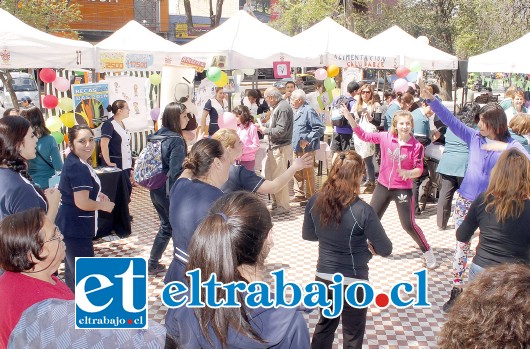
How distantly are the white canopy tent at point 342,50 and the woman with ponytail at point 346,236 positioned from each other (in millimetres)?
7098

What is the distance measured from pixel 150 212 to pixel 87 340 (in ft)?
20.4

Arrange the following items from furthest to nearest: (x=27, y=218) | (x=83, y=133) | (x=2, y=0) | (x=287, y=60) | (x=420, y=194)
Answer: (x=2, y=0) → (x=287, y=60) → (x=420, y=194) → (x=83, y=133) → (x=27, y=218)

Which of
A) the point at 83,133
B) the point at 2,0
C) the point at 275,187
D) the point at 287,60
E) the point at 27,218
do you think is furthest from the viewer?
the point at 2,0

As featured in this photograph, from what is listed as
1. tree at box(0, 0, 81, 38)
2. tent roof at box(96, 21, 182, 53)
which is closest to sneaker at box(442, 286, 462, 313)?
tent roof at box(96, 21, 182, 53)

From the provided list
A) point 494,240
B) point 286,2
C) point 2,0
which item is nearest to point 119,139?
point 494,240

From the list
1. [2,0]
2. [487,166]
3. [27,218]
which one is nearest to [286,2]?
[2,0]

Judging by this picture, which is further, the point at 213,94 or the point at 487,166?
the point at 213,94

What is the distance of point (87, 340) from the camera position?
4.53 feet

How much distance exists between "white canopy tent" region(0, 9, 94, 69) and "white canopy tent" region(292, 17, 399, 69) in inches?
187

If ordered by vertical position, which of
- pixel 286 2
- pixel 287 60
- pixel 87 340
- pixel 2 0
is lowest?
pixel 87 340

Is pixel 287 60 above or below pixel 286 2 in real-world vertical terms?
below

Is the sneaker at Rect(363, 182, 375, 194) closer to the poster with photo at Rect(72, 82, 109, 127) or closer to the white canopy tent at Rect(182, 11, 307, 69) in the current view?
the white canopy tent at Rect(182, 11, 307, 69)

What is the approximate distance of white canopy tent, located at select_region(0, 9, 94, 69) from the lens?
5848 millimetres

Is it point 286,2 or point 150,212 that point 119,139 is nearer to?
point 150,212
